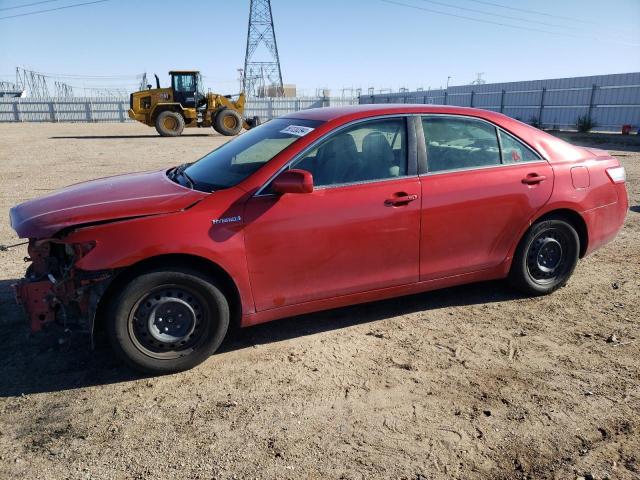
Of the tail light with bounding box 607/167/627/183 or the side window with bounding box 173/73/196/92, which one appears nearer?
the tail light with bounding box 607/167/627/183

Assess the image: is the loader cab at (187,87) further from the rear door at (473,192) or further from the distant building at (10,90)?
the distant building at (10,90)

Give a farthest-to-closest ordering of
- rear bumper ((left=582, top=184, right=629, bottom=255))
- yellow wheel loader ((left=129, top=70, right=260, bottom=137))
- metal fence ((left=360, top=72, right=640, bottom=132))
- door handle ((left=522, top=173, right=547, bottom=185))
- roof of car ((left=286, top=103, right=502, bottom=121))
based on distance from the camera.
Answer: yellow wheel loader ((left=129, top=70, right=260, bottom=137))
metal fence ((left=360, top=72, right=640, bottom=132))
rear bumper ((left=582, top=184, right=629, bottom=255))
door handle ((left=522, top=173, right=547, bottom=185))
roof of car ((left=286, top=103, right=502, bottom=121))

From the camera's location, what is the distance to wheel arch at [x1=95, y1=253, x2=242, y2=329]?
309cm

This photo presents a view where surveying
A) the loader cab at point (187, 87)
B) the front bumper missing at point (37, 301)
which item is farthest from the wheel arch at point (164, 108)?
the front bumper missing at point (37, 301)

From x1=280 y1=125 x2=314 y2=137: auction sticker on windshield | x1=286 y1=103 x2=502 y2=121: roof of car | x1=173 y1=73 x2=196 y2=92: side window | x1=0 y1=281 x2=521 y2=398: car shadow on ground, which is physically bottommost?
x1=0 y1=281 x2=521 y2=398: car shadow on ground

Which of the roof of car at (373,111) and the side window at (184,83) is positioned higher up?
the side window at (184,83)

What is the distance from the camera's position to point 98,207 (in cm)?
320

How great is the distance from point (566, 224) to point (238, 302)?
2.84m

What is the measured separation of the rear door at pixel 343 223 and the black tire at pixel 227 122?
21205 millimetres

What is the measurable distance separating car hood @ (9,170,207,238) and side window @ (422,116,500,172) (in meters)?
1.77

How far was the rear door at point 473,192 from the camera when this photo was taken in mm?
3820

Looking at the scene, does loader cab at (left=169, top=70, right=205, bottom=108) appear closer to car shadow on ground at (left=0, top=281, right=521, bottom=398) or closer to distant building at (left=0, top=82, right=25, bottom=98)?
car shadow on ground at (left=0, top=281, right=521, bottom=398)

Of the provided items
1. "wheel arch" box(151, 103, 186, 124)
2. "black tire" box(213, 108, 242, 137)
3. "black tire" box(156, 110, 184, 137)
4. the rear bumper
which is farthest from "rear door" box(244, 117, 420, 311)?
"wheel arch" box(151, 103, 186, 124)

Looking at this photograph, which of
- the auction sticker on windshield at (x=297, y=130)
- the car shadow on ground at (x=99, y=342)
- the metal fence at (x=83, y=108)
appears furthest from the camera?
the metal fence at (x=83, y=108)
